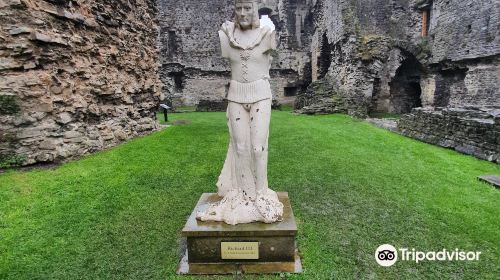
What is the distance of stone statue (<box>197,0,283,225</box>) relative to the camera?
3.27m

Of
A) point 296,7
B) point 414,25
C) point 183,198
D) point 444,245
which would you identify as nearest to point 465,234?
point 444,245

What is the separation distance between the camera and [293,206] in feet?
15.8

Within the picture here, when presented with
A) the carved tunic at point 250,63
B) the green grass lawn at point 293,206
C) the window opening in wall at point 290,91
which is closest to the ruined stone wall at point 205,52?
the window opening in wall at point 290,91

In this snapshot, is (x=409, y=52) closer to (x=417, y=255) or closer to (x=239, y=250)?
(x=417, y=255)

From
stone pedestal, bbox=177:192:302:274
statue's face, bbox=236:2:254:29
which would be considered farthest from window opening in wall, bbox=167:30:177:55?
stone pedestal, bbox=177:192:302:274

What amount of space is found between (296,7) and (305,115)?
12.3 metres

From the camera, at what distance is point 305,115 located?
15.7m

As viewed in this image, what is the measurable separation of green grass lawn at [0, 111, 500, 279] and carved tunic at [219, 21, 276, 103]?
180 cm

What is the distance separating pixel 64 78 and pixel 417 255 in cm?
689

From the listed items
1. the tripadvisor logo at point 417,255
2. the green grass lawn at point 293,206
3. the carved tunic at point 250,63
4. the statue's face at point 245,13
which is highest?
the statue's face at point 245,13

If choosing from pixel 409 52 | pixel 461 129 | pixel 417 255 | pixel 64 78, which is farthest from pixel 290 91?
pixel 417 255

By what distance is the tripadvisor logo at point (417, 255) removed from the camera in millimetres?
3447

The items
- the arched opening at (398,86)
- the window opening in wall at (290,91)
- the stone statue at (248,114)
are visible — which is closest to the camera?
the stone statue at (248,114)

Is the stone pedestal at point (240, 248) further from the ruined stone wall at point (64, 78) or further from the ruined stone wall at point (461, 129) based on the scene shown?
the ruined stone wall at point (461, 129)
